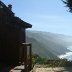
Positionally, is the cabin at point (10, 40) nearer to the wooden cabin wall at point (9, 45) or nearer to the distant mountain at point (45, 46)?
the wooden cabin wall at point (9, 45)

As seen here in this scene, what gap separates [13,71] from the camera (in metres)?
16.8

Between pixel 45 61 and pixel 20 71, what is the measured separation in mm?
11550

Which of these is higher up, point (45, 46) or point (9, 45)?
point (9, 45)

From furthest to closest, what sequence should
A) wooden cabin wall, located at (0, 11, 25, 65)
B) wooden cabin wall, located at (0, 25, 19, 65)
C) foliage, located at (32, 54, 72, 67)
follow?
foliage, located at (32, 54, 72, 67), wooden cabin wall, located at (0, 25, 19, 65), wooden cabin wall, located at (0, 11, 25, 65)

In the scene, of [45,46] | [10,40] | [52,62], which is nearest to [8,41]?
[10,40]

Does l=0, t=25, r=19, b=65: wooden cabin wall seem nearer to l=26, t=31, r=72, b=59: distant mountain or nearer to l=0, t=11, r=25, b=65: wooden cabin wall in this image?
l=0, t=11, r=25, b=65: wooden cabin wall

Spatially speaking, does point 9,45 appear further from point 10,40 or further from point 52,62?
point 52,62

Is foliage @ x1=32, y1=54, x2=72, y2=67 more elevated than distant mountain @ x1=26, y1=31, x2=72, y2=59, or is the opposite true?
foliage @ x1=32, y1=54, x2=72, y2=67

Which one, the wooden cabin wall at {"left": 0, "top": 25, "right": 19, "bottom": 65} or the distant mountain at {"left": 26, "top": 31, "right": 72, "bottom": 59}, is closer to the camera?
the wooden cabin wall at {"left": 0, "top": 25, "right": 19, "bottom": 65}

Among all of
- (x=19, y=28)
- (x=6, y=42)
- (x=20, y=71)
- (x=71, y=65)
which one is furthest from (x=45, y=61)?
(x=20, y=71)

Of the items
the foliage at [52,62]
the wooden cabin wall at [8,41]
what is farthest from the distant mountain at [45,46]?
the wooden cabin wall at [8,41]

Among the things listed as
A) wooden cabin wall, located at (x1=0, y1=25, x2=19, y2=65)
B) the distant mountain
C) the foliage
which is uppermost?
wooden cabin wall, located at (x1=0, y1=25, x2=19, y2=65)

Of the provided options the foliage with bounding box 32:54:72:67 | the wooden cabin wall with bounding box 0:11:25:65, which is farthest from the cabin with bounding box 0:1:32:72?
the foliage with bounding box 32:54:72:67

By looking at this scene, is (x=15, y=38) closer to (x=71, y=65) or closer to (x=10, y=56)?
(x=10, y=56)
